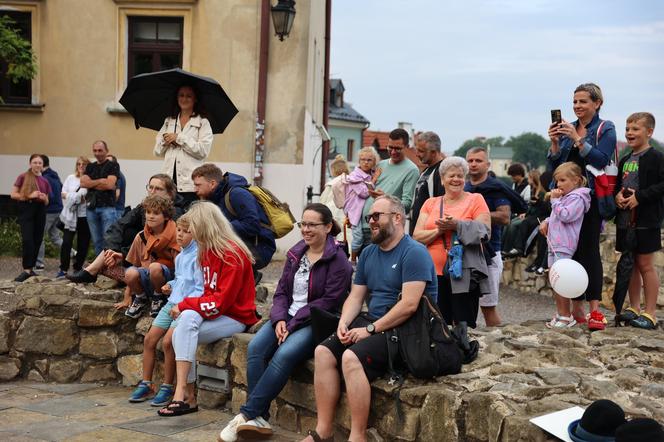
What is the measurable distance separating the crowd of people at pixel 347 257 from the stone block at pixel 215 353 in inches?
3.5

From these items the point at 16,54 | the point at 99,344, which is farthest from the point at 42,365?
the point at 16,54

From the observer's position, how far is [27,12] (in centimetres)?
1564

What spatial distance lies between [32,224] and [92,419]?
5.52 meters

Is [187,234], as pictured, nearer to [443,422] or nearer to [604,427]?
[443,422]

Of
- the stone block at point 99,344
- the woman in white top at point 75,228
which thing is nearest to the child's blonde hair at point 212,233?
the stone block at point 99,344

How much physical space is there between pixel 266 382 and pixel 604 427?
232cm

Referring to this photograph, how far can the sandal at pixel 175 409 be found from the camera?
6.49m

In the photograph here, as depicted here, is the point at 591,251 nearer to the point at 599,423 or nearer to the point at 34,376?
the point at 599,423

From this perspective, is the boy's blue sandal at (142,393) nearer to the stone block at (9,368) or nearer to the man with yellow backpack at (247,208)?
the man with yellow backpack at (247,208)

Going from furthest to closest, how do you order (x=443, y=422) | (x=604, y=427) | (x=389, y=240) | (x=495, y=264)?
1. (x=495, y=264)
2. (x=389, y=240)
3. (x=443, y=422)
4. (x=604, y=427)

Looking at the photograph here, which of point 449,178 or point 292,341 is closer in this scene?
point 292,341

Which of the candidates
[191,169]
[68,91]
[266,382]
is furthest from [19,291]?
[68,91]

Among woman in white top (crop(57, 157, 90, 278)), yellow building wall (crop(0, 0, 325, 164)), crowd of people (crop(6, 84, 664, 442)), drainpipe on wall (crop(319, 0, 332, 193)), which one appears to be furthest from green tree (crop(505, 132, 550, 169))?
crowd of people (crop(6, 84, 664, 442))

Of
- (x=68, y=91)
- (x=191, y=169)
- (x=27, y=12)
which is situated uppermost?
(x=27, y=12)
